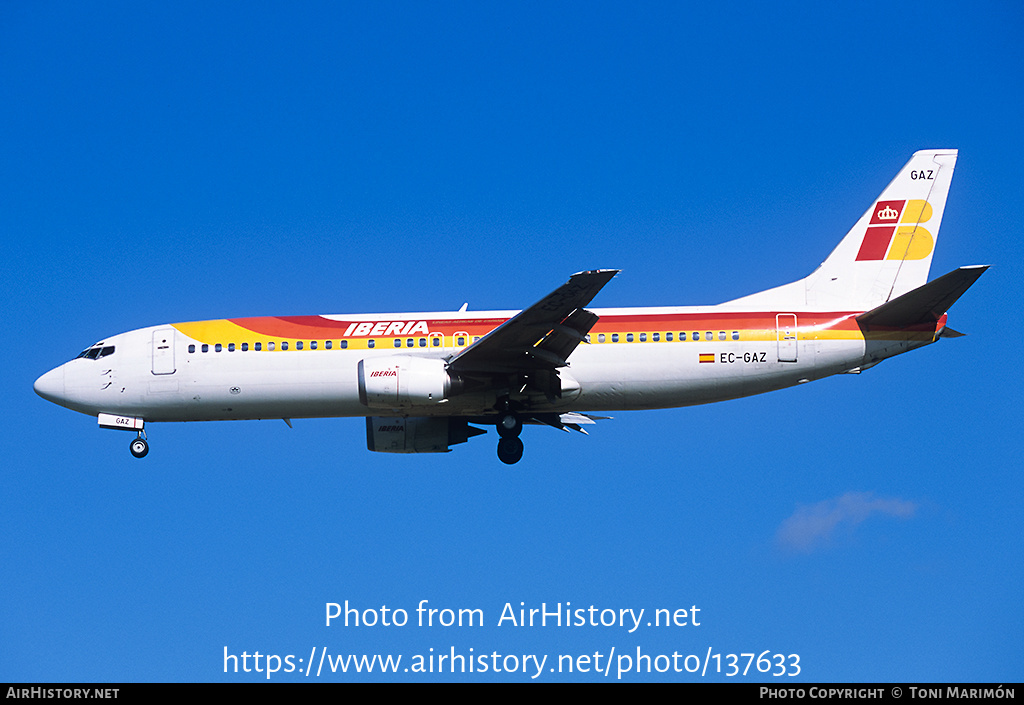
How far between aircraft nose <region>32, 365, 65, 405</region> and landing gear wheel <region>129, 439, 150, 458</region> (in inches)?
89.6

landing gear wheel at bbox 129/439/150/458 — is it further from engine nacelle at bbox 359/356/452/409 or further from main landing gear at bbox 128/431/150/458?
engine nacelle at bbox 359/356/452/409

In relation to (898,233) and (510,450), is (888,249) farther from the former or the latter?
(510,450)

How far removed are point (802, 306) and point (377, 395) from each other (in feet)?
35.8

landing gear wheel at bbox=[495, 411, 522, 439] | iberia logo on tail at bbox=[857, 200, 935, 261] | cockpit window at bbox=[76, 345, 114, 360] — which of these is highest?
iberia logo on tail at bbox=[857, 200, 935, 261]

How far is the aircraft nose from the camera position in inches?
1148

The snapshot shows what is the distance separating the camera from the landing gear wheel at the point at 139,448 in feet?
94.7

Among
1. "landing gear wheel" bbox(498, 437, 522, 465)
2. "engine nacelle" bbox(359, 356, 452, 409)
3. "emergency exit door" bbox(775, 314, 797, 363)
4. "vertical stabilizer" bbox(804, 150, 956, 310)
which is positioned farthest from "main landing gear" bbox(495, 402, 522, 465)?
"vertical stabilizer" bbox(804, 150, 956, 310)

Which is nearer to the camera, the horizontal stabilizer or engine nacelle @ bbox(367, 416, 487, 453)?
the horizontal stabilizer

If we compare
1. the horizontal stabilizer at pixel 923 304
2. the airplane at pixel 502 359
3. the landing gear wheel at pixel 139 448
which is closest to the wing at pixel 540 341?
the airplane at pixel 502 359

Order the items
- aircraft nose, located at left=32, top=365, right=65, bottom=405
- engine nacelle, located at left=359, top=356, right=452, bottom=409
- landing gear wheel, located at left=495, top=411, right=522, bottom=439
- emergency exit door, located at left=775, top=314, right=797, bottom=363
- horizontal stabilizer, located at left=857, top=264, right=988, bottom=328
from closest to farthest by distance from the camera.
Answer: horizontal stabilizer, located at left=857, top=264, right=988, bottom=328 → engine nacelle, located at left=359, top=356, right=452, bottom=409 → emergency exit door, located at left=775, top=314, right=797, bottom=363 → landing gear wheel, located at left=495, top=411, right=522, bottom=439 → aircraft nose, located at left=32, top=365, right=65, bottom=405

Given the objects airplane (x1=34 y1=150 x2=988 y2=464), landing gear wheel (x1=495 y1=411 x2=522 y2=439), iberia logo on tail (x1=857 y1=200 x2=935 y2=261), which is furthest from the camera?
iberia logo on tail (x1=857 y1=200 x2=935 y2=261)

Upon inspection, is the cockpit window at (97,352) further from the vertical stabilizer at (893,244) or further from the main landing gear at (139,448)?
the vertical stabilizer at (893,244)

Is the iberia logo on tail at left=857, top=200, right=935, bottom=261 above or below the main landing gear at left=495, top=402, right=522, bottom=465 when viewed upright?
above
